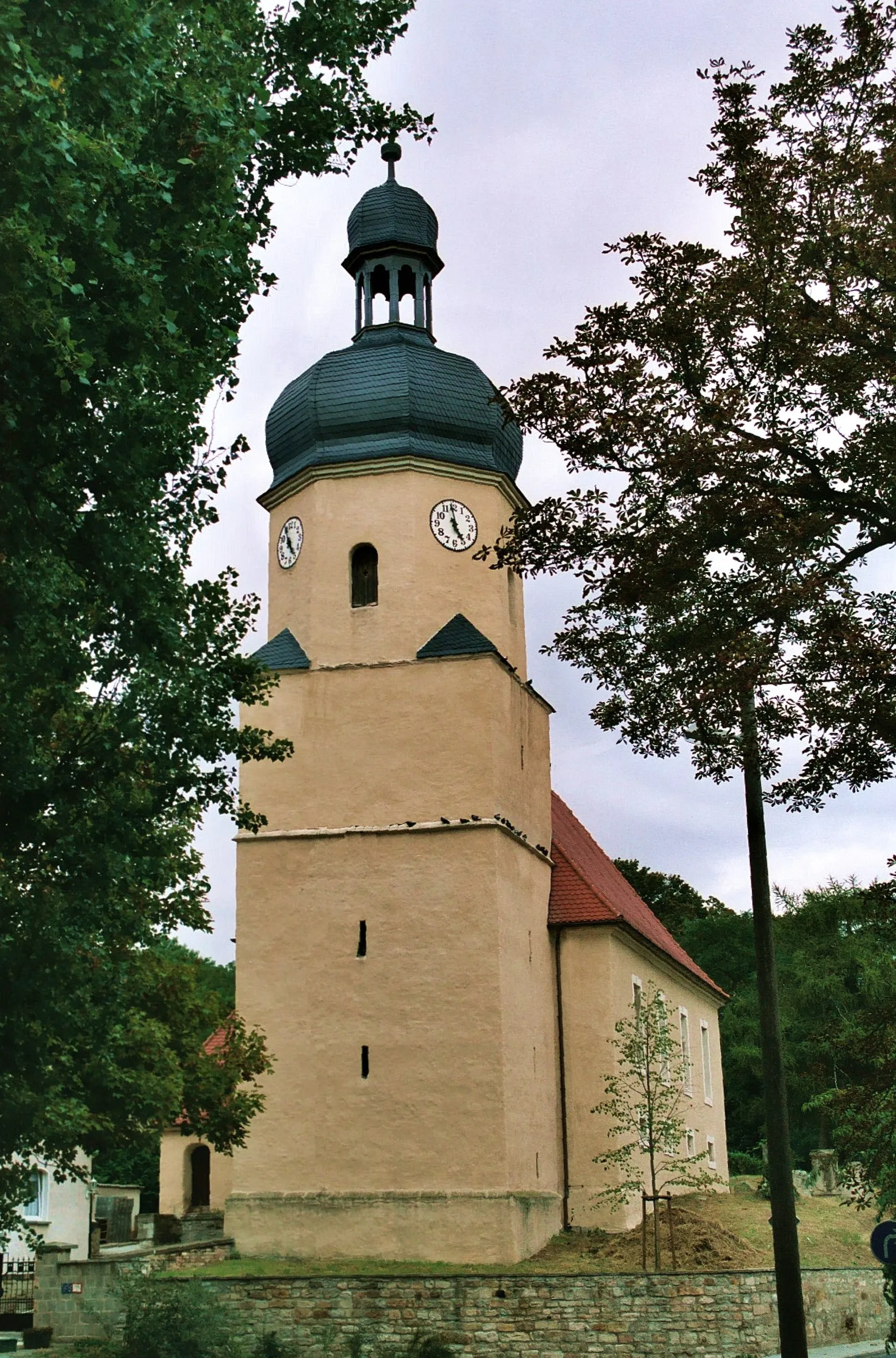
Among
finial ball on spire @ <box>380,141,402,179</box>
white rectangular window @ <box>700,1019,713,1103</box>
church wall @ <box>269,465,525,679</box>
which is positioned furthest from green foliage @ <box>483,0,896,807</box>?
white rectangular window @ <box>700,1019,713,1103</box>

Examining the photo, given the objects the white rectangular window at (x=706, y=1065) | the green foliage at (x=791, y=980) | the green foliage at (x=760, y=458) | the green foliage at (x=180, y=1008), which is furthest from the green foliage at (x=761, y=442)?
the green foliage at (x=791, y=980)

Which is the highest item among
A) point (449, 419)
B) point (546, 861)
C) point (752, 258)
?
point (449, 419)

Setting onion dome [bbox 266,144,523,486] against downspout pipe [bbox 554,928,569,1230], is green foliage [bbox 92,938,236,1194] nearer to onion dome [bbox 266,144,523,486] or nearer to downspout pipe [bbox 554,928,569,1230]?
downspout pipe [bbox 554,928,569,1230]

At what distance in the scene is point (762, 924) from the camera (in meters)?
13.8

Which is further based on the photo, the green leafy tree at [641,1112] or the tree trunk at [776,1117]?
the green leafy tree at [641,1112]

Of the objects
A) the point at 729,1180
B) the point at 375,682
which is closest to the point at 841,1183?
the point at 375,682

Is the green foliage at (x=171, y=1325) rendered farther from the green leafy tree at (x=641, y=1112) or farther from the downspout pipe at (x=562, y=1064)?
the downspout pipe at (x=562, y=1064)

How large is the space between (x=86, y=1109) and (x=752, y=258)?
9444mm

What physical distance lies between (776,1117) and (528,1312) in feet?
23.3

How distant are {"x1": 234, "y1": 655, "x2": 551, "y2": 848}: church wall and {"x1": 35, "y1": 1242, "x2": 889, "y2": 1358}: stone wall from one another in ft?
24.8

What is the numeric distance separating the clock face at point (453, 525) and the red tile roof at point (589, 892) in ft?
20.0

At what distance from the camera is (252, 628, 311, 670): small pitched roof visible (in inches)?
998

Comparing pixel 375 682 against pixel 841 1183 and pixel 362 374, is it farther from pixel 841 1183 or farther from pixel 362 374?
pixel 841 1183

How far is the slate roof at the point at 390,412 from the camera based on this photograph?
26.1 metres
